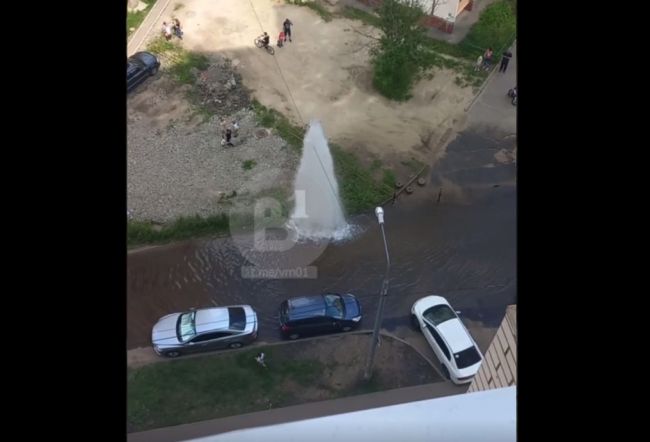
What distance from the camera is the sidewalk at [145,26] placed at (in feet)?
58.9

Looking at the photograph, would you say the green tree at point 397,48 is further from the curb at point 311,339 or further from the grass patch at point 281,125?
the curb at point 311,339

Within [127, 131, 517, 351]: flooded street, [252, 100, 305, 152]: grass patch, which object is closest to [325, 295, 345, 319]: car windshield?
[127, 131, 517, 351]: flooded street

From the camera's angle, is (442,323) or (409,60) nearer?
(442,323)

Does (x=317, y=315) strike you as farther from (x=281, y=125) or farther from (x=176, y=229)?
(x=281, y=125)

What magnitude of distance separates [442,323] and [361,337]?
175cm

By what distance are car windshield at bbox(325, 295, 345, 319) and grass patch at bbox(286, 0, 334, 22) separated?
11.9 meters

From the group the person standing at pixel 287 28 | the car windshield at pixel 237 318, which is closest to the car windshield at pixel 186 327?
the car windshield at pixel 237 318

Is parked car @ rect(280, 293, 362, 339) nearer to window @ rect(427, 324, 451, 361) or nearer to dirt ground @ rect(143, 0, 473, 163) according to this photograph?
window @ rect(427, 324, 451, 361)

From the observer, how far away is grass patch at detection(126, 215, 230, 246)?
12.9 m

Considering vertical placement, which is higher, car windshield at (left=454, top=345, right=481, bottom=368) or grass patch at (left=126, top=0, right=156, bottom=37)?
grass patch at (left=126, top=0, right=156, bottom=37)

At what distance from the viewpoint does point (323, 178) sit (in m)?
14.5

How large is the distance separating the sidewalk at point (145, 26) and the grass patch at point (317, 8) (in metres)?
4.67
